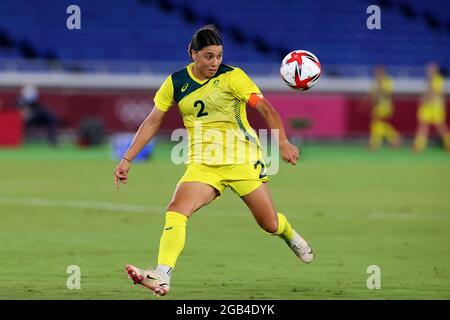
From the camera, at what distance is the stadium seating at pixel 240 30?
39.5m

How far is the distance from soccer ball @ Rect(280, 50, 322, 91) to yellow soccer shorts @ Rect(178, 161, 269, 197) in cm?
81

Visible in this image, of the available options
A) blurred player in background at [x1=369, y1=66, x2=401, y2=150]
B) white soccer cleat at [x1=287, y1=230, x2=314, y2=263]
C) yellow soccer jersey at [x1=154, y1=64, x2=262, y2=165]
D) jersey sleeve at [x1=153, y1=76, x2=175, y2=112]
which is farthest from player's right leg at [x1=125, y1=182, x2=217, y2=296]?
blurred player in background at [x1=369, y1=66, x2=401, y2=150]

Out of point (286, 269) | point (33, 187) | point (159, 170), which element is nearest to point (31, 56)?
point (159, 170)

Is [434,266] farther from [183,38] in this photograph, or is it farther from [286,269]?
[183,38]

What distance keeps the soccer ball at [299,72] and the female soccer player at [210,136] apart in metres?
0.50

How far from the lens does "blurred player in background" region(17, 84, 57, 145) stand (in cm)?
3266

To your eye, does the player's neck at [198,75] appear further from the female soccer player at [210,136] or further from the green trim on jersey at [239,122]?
the green trim on jersey at [239,122]

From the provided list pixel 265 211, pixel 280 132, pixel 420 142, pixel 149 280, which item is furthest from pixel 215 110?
pixel 420 142

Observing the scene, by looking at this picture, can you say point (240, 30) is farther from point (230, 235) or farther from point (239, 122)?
point (239, 122)

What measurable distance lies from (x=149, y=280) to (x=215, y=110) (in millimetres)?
1604

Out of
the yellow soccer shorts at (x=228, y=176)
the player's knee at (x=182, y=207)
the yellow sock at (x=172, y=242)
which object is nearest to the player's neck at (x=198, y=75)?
the yellow soccer shorts at (x=228, y=176)

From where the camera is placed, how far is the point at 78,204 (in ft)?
58.8

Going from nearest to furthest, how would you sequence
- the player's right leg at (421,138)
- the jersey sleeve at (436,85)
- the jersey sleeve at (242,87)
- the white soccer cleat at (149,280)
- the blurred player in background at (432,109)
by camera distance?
1. the white soccer cleat at (149,280)
2. the jersey sleeve at (242,87)
3. the jersey sleeve at (436,85)
4. the blurred player in background at (432,109)
5. the player's right leg at (421,138)
